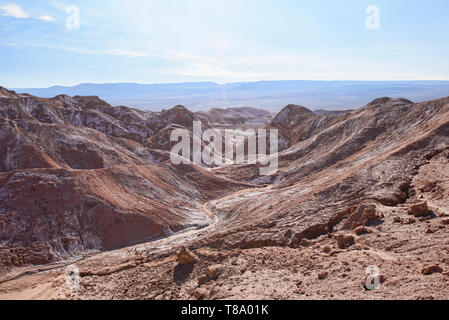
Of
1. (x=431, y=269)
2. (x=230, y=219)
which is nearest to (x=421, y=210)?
(x=431, y=269)

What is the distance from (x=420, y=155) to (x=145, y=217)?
17701 millimetres

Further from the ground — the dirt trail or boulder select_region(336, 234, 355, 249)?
boulder select_region(336, 234, 355, 249)

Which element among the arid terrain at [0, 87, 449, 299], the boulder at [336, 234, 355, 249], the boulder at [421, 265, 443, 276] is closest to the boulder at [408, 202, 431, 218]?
the arid terrain at [0, 87, 449, 299]

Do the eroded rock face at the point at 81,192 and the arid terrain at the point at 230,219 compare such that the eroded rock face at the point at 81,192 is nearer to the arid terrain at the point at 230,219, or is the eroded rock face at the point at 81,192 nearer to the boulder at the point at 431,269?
the arid terrain at the point at 230,219

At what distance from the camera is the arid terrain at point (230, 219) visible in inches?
360

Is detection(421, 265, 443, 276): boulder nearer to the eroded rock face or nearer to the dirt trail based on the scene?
the dirt trail

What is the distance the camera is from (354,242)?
423 inches

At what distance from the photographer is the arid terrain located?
30.0 feet

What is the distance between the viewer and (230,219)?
2084 centimetres

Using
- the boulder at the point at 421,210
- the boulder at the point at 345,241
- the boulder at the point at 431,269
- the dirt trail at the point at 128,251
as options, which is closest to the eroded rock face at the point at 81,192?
the dirt trail at the point at 128,251

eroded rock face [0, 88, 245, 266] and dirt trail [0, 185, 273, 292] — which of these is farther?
eroded rock face [0, 88, 245, 266]

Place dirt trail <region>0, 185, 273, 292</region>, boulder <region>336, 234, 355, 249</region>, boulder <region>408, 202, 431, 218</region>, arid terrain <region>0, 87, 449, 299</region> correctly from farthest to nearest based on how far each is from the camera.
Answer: dirt trail <region>0, 185, 273, 292</region> < boulder <region>408, 202, 431, 218</region> < boulder <region>336, 234, 355, 249</region> < arid terrain <region>0, 87, 449, 299</region>

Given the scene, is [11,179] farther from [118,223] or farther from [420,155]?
[420,155]

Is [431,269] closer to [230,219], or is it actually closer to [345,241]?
[345,241]
